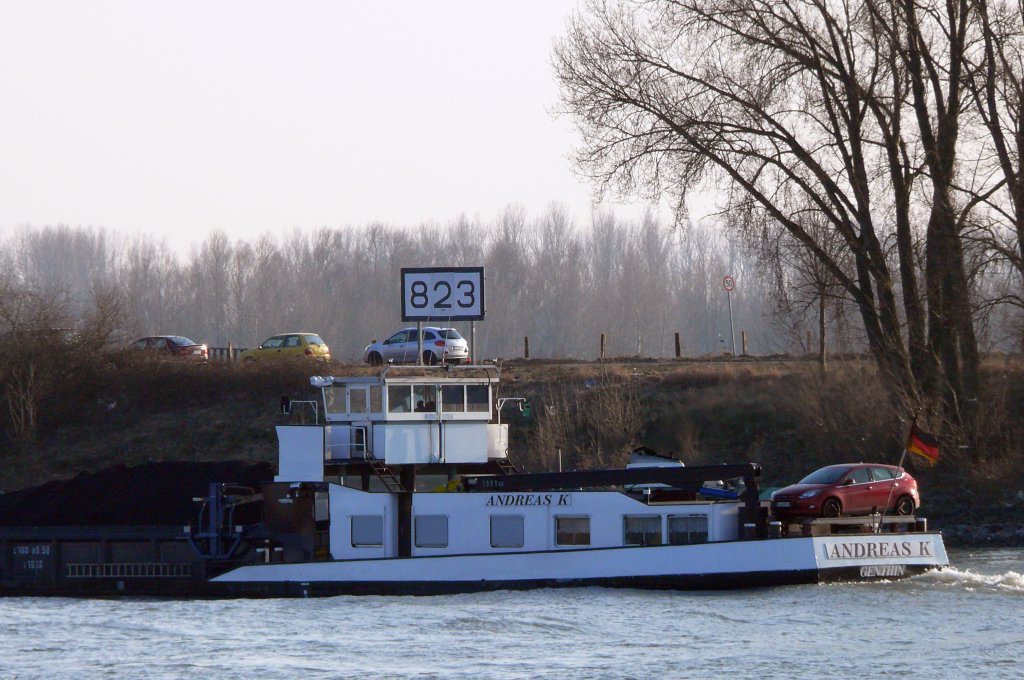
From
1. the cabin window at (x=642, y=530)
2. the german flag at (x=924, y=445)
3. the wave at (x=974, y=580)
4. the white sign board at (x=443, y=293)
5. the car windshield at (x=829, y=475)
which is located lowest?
the wave at (x=974, y=580)

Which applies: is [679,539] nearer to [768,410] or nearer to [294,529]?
[294,529]

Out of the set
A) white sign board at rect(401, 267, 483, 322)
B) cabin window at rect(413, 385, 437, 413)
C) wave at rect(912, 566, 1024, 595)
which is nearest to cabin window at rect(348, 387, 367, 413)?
cabin window at rect(413, 385, 437, 413)

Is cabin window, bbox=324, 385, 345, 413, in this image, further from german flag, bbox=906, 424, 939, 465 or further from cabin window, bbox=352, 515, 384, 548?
german flag, bbox=906, 424, 939, 465

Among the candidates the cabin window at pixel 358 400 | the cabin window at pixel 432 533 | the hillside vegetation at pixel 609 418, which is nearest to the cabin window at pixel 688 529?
the cabin window at pixel 432 533

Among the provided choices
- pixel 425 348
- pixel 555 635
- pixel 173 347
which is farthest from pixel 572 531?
pixel 173 347

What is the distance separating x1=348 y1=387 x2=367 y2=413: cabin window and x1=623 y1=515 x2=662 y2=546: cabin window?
20.7 ft

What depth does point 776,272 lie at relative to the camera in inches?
1500

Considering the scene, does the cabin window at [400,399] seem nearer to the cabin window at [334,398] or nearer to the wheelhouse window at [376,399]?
the wheelhouse window at [376,399]

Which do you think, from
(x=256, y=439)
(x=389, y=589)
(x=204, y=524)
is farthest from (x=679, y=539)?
(x=256, y=439)

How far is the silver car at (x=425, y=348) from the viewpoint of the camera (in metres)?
51.3

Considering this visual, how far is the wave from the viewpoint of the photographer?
25750 mm

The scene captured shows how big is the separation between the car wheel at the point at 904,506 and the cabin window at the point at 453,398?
31.6ft

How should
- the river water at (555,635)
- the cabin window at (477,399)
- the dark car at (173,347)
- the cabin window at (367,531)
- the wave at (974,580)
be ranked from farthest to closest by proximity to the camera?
the dark car at (173,347) → the cabin window at (477,399) → the cabin window at (367,531) → the wave at (974,580) → the river water at (555,635)

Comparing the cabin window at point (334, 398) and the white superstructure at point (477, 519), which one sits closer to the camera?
the white superstructure at point (477, 519)
